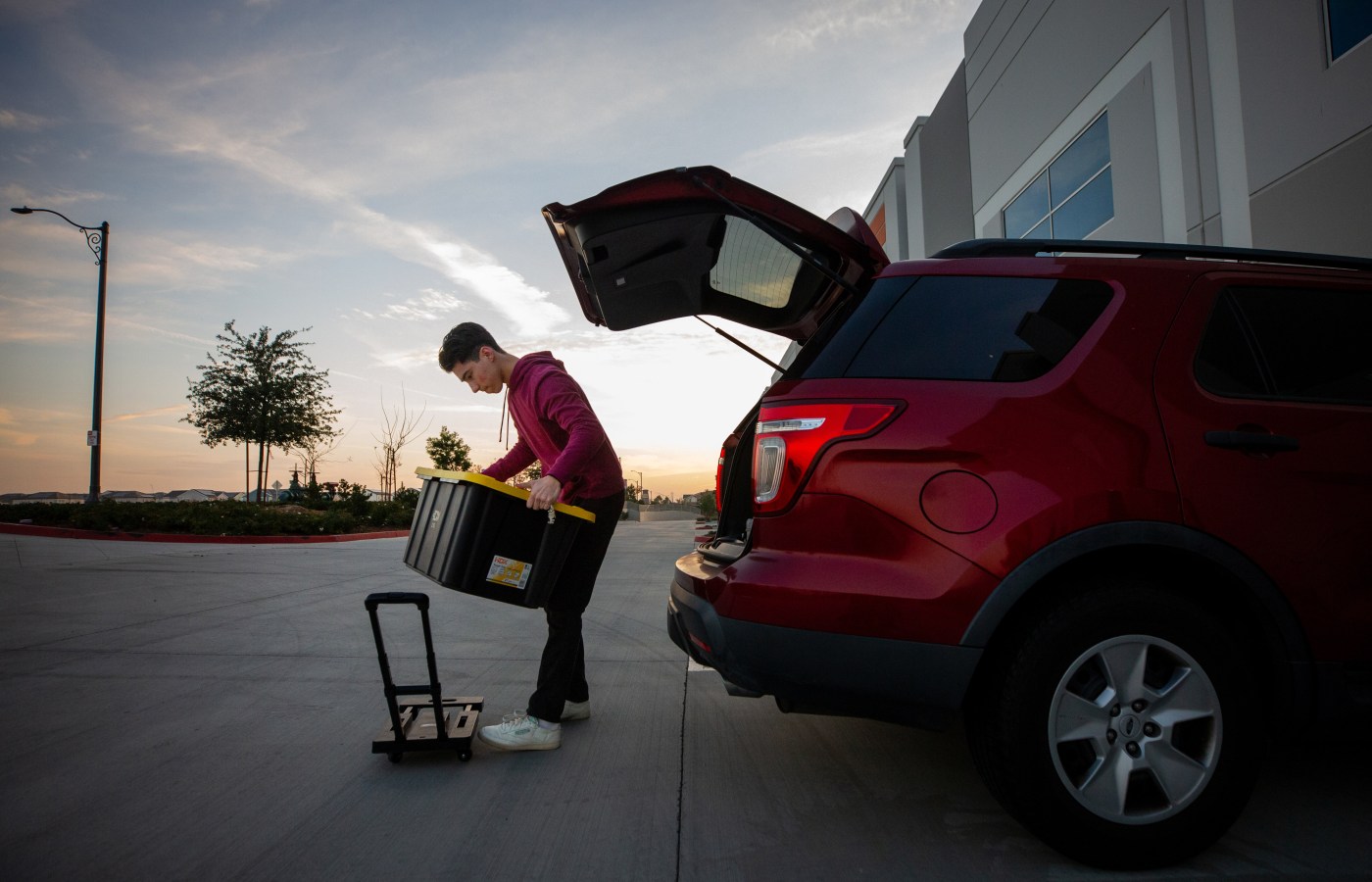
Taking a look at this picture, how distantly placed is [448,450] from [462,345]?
3969 centimetres

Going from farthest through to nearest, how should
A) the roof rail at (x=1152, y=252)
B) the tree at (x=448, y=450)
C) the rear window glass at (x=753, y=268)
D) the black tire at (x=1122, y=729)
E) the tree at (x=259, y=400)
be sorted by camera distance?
the tree at (x=448, y=450), the tree at (x=259, y=400), the rear window glass at (x=753, y=268), the roof rail at (x=1152, y=252), the black tire at (x=1122, y=729)

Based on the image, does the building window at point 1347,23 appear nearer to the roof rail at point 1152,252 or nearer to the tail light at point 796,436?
the roof rail at point 1152,252

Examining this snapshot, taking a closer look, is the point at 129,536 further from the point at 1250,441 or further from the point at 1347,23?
the point at 1347,23

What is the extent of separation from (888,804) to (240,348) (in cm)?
2961

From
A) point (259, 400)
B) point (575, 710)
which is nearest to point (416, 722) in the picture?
point (575, 710)

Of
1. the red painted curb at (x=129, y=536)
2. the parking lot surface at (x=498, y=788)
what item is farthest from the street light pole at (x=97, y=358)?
the parking lot surface at (x=498, y=788)

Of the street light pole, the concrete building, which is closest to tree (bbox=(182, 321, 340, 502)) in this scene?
the street light pole

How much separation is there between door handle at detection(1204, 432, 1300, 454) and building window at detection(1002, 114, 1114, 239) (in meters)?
10.2

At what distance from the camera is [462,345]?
341 cm

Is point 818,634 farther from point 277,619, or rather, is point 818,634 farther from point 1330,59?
point 1330,59

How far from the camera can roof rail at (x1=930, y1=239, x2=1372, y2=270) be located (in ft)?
8.28

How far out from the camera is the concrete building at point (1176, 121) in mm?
6898

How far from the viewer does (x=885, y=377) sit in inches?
90.1

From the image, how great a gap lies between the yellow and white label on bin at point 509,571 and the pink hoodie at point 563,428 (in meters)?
0.32
